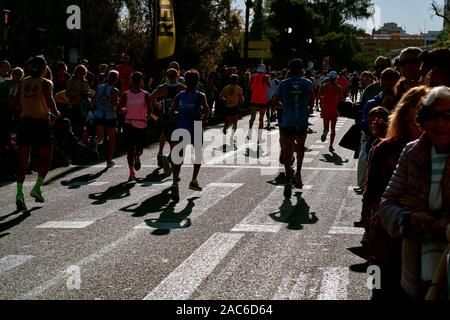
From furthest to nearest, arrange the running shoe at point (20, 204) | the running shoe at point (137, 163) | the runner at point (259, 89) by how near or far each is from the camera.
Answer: the runner at point (259, 89) < the running shoe at point (137, 163) < the running shoe at point (20, 204)

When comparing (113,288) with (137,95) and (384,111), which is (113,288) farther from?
(137,95)

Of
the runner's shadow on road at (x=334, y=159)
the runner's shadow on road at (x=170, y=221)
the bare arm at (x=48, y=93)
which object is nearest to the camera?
the runner's shadow on road at (x=170, y=221)

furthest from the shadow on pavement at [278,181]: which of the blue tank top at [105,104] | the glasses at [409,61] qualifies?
the glasses at [409,61]

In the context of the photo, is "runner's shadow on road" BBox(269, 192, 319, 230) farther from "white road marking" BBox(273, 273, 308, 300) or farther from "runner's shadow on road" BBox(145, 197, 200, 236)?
"white road marking" BBox(273, 273, 308, 300)

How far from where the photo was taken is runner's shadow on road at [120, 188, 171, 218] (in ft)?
33.6

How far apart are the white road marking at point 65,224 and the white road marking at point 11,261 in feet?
5.07

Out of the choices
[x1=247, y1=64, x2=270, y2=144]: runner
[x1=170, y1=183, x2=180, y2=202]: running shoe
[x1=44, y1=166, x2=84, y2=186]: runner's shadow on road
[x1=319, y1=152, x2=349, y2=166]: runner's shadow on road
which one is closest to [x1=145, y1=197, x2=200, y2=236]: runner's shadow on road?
[x1=170, y1=183, x2=180, y2=202]: running shoe

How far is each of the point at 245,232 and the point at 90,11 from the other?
116ft

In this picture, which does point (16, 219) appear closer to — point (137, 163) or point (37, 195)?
point (37, 195)

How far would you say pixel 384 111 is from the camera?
6.37 meters

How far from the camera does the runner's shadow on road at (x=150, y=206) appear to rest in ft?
33.6

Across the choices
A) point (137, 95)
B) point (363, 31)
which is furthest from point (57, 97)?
point (363, 31)

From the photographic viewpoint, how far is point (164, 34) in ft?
76.2

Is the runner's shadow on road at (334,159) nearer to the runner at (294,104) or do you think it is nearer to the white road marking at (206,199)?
the runner at (294,104)
